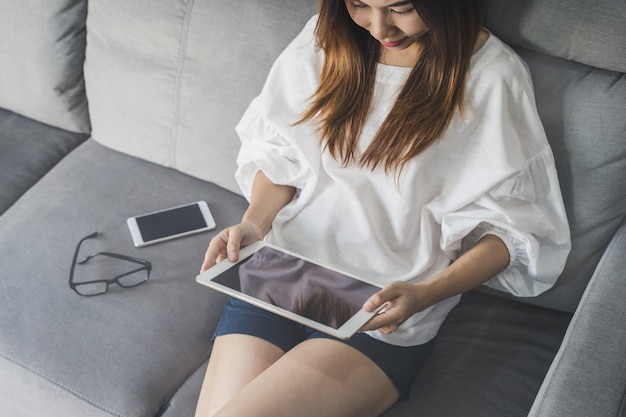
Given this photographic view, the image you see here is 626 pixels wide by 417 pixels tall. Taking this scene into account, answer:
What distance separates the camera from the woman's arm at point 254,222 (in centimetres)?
123

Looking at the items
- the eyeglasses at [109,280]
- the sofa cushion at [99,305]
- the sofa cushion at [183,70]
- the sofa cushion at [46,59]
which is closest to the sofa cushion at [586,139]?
the sofa cushion at [183,70]

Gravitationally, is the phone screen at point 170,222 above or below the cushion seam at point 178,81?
below

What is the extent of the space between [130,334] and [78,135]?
78 centimetres

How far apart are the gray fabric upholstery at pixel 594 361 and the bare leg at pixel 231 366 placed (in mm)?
466

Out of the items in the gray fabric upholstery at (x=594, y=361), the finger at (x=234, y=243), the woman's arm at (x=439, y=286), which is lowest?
the finger at (x=234, y=243)

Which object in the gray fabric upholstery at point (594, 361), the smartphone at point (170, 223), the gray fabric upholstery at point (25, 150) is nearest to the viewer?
the gray fabric upholstery at point (594, 361)

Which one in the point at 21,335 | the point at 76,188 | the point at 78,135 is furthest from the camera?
the point at 78,135

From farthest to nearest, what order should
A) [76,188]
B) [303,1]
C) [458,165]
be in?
[76,188] < [303,1] < [458,165]

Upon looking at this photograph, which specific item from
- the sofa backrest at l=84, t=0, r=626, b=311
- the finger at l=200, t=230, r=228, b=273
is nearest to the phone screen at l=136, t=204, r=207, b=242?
the sofa backrest at l=84, t=0, r=626, b=311

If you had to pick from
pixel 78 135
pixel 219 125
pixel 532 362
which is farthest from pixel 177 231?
pixel 532 362

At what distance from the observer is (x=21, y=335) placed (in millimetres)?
1366

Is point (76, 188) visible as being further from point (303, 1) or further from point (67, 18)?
point (303, 1)

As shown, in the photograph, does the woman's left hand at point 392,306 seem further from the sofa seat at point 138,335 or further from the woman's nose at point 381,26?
the woman's nose at point 381,26

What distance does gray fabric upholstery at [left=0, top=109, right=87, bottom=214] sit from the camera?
5.76ft
